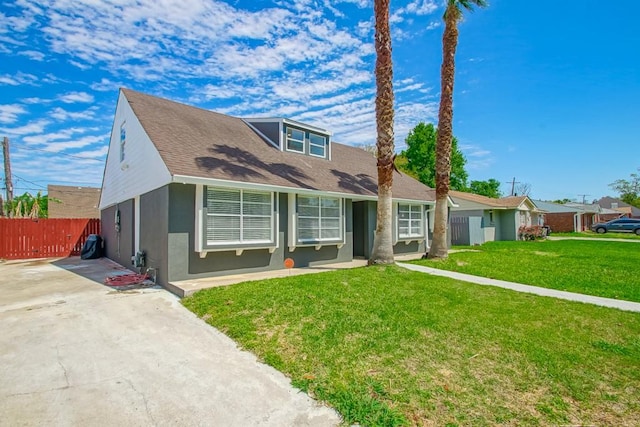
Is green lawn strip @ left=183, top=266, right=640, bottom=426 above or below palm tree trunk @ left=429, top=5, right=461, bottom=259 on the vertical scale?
below

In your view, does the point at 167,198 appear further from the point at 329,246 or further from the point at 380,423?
the point at 380,423

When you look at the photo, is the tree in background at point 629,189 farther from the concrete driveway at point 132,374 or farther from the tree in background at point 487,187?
the concrete driveway at point 132,374

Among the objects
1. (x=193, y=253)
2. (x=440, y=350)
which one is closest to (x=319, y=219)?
(x=193, y=253)

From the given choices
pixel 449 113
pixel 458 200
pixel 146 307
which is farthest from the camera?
pixel 458 200

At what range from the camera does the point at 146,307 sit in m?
6.50

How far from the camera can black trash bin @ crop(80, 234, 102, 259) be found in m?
15.3

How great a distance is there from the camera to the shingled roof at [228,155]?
8.98m

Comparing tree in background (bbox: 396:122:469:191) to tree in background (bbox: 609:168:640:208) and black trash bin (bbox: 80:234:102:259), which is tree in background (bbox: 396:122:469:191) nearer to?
black trash bin (bbox: 80:234:102:259)

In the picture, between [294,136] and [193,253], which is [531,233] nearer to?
→ [294,136]

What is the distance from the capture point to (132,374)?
3.76 metres

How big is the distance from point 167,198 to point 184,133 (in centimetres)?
318

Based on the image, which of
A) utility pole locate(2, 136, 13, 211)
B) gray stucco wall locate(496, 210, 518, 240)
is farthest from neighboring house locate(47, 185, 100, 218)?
gray stucco wall locate(496, 210, 518, 240)

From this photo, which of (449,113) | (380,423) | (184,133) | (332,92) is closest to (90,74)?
(184,133)

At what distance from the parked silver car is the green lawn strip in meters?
36.8
